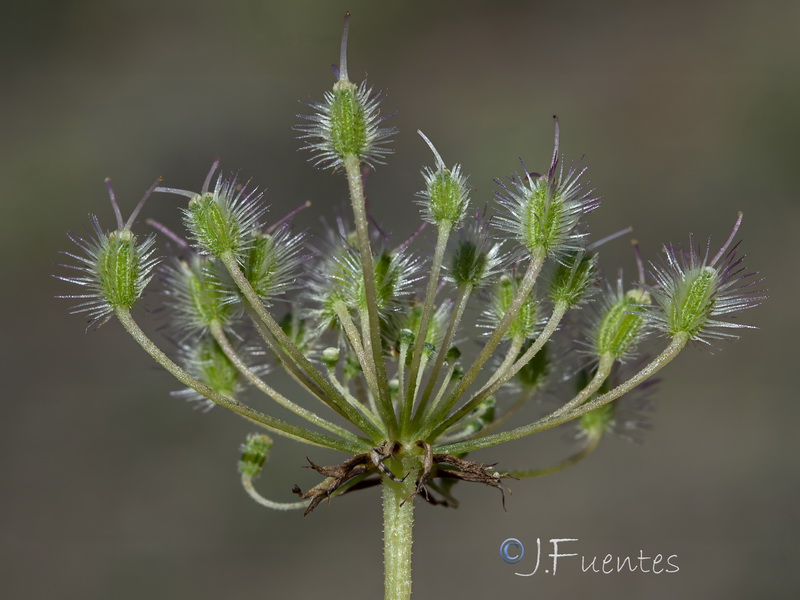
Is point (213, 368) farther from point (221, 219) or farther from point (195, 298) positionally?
point (221, 219)

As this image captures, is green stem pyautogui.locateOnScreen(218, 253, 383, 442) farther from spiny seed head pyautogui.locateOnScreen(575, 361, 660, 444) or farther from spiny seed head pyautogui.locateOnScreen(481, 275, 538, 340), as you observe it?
spiny seed head pyautogui.locateOnScreen(575, 361, 660, 444)

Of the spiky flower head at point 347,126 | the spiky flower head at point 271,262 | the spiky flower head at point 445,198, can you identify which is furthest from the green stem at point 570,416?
the spiky flower head at point 347,126

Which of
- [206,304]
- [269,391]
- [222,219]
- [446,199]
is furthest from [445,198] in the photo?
[206,304]

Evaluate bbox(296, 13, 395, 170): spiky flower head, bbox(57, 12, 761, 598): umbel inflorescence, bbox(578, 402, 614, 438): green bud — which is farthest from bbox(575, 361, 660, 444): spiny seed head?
bbox(296, 13, 395, 170): spiky flower head

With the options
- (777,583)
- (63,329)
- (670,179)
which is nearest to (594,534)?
(777,583)

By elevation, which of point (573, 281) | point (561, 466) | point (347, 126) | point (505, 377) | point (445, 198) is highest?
point (347, 126)
